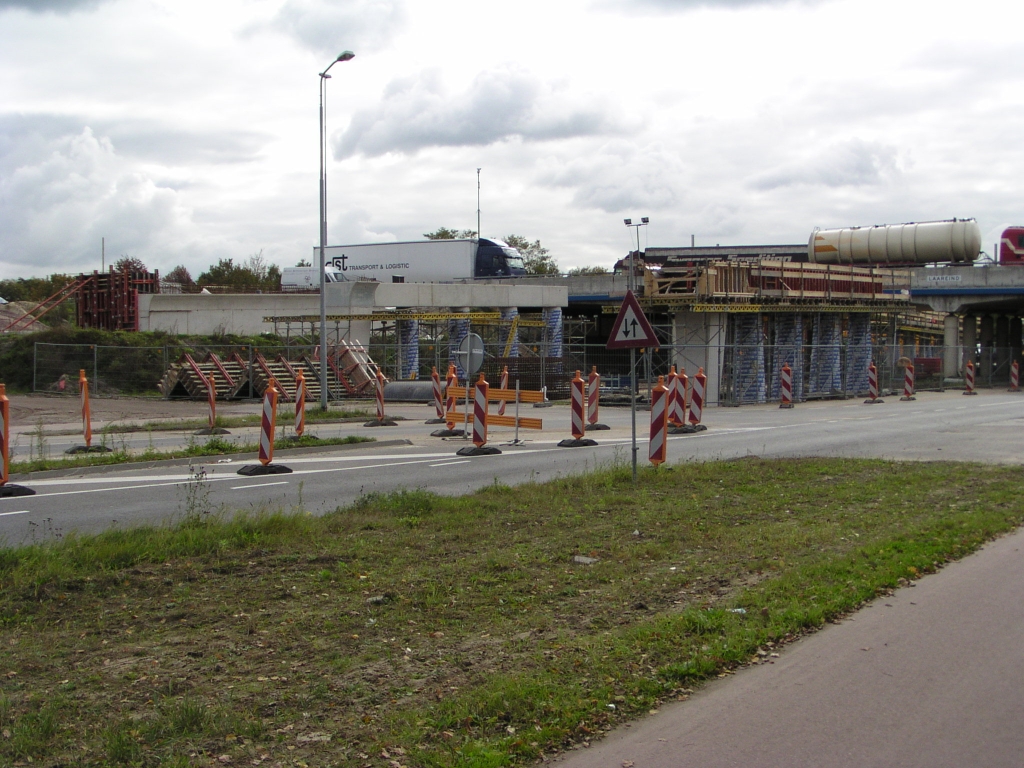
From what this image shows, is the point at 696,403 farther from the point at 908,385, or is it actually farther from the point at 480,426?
the point at 908,385

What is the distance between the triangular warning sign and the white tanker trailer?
160 feet

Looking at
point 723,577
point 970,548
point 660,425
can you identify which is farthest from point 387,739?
point 660,425

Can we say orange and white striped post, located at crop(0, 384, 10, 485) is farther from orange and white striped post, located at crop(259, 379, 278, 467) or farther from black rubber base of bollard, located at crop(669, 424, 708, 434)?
black rubber base of bollard, located at crop(669, 424, 708, 434)

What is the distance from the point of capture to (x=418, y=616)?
6301 millimetres

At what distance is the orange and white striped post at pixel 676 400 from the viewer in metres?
21.0

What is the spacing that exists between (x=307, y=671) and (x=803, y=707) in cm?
262

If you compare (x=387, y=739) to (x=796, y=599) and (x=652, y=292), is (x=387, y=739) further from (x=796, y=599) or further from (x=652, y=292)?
(x=652, y=292)

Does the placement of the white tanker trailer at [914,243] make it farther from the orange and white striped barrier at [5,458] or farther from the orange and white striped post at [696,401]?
the orange and white striped barrier at [5,458]

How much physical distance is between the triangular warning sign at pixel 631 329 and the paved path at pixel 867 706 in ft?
19.9

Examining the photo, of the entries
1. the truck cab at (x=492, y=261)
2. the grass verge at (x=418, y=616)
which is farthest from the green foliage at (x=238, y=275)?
the grass verge at (x=418, y=616)

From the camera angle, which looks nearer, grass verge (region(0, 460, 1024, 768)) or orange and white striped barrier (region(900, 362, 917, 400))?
grass verge (region(0, 460, 1024, 768))

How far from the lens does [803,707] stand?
4984 millimetres

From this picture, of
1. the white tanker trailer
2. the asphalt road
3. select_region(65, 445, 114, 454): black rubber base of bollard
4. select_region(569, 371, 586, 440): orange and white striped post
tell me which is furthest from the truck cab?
select_region(65, 445, 114, 454): black rubber base of bollard

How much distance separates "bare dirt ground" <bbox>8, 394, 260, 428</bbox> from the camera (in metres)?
26.2
